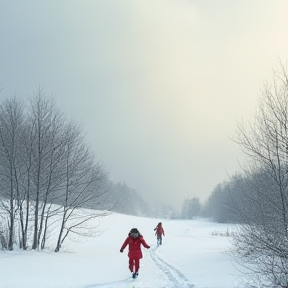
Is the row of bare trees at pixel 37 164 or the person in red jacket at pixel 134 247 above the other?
the row of bare trees at pixel 37 164

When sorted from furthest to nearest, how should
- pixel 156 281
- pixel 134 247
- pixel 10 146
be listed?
1. pixel 10 146
2. pixel 134 247
3. pixel 156 281

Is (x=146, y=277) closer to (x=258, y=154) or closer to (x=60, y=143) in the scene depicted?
(x=258, y=154)

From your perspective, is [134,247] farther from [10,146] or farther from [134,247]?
[10,146]

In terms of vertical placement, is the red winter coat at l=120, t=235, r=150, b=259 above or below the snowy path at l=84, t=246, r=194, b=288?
above

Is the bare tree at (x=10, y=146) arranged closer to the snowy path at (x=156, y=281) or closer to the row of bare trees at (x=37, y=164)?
the row of bare trees at (x=37, y=164)

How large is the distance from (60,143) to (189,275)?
38.1 feet

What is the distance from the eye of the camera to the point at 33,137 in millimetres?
19047

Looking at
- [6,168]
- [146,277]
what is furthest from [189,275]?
[6,168]

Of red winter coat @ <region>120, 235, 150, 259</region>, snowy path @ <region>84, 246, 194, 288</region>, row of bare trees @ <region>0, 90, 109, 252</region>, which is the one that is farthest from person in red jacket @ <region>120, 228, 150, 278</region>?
row of bare trees @ <region>0, 90, 109, 252</region>

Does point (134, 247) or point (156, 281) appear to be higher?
point (134, 247)

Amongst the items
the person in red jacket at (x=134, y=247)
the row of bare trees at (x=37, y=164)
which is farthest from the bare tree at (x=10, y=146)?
the person in red jacket at (x=134, y=247)

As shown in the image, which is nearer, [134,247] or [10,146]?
[134,247]

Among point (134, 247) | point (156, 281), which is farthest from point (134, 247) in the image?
point (156, 281)

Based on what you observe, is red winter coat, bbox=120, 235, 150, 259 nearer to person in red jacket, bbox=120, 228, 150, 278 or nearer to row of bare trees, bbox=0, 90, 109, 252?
person in red jacket, bbox=120, 228, 150, 278
